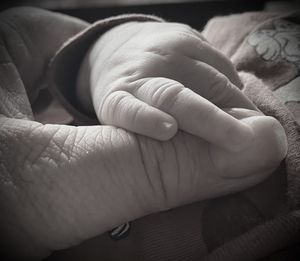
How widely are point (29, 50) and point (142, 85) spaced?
1.03ft

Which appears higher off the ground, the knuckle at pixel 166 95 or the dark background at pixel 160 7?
the knuckle at pixel 166 95

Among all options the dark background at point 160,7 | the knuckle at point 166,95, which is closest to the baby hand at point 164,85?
the knuckle at point 166,95

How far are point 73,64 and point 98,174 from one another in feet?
1.05

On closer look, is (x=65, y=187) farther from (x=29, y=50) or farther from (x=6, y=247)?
(x=29, y=50)

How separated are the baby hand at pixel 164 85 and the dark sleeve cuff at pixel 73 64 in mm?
35

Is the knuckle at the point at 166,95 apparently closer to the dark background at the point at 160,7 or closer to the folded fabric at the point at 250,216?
the folded fabric at the point at 250,216

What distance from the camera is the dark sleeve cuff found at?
2.09 feet

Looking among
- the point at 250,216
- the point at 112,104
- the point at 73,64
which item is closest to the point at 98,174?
the point at 112,104

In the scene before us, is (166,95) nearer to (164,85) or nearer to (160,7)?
(164,85)

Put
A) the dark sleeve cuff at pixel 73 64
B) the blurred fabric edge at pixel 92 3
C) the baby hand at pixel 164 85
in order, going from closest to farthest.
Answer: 1. the baby hand at pixel 164 85
2. the dark sleeve cuff at pixel 73 64
3. the blurred fabric edge at pixel 92 3

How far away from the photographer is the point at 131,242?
485mm

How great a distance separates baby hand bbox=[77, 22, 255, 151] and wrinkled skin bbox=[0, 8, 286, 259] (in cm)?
2

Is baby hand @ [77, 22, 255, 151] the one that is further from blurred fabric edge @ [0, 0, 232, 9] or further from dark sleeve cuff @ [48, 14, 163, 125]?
blurred fabric edge @ [0, 0, 232, 9]

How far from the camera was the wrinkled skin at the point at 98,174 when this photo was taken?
407 mm
